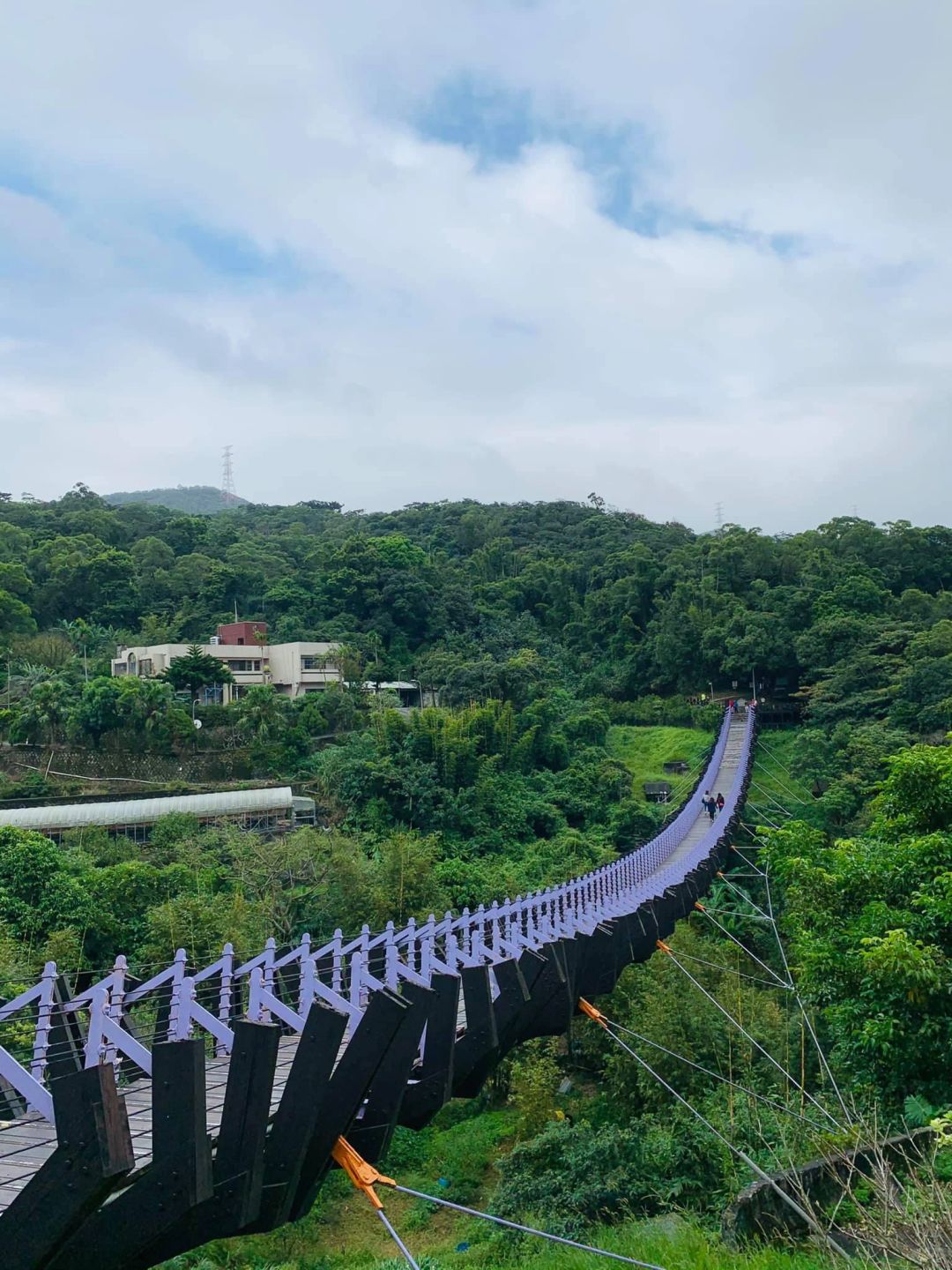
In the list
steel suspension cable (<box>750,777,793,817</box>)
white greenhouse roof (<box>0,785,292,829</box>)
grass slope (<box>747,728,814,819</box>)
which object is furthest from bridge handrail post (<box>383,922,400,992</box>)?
steel suspension cable (<box>750,777,793,817</box>)

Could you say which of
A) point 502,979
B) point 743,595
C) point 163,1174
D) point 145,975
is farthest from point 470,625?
point 163,1174

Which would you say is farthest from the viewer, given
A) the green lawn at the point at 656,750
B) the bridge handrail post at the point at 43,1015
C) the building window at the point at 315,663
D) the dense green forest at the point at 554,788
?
the building window at the point at 315,663

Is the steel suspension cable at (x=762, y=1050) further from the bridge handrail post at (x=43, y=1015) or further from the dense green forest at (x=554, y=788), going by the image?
the bridge handrail post at (x=43, y=1015)

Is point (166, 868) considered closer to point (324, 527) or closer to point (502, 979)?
point (502, 979)

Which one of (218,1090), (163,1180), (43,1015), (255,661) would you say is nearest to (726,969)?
(218,1090)

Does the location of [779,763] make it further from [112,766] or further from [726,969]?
[112,766]

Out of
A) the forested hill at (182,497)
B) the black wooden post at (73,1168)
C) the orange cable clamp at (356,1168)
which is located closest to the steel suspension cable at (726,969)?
the orange cable clamp at (356,1168)
